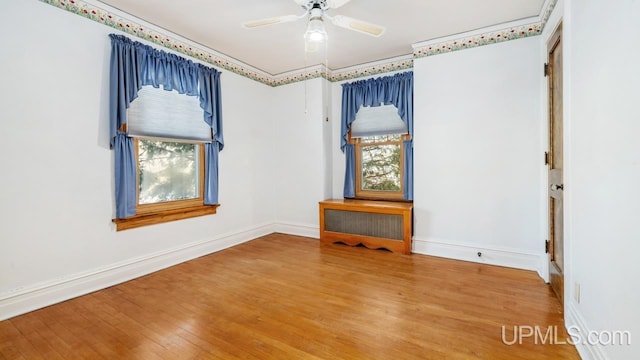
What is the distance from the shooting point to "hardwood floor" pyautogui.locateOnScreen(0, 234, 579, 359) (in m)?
1.81

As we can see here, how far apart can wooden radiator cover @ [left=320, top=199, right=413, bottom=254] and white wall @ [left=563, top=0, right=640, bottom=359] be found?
1.84 meters

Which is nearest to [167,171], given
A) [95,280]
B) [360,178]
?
[95,280]

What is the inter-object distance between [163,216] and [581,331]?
3.87 meters

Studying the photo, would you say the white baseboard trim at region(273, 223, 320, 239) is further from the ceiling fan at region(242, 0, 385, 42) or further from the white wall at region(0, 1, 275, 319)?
the ceiling fan at region(242, 0, 385, 42)

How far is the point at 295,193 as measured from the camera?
4.89 m

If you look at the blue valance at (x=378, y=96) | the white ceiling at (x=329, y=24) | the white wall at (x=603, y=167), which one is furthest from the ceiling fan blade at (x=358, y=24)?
the blue valance at (x=378, y=96)

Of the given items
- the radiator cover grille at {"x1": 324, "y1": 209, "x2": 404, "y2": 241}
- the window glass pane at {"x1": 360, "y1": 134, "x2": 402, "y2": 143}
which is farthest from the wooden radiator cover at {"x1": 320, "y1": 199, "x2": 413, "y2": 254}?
the window glass pane at {"x1": 360, "y1": 134, "x2": 402, "y2": 143}

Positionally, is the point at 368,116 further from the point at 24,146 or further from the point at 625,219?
the point at 24,146

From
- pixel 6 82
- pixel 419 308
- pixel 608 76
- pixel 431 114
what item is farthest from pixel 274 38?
pixel 419 308

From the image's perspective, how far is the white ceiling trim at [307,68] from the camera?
2730 millimetres

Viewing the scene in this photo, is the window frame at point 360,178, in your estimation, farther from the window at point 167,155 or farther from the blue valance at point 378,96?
the window at point 167,155

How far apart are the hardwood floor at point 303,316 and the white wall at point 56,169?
231 mm

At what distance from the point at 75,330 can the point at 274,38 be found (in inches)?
137

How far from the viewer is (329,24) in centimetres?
319
